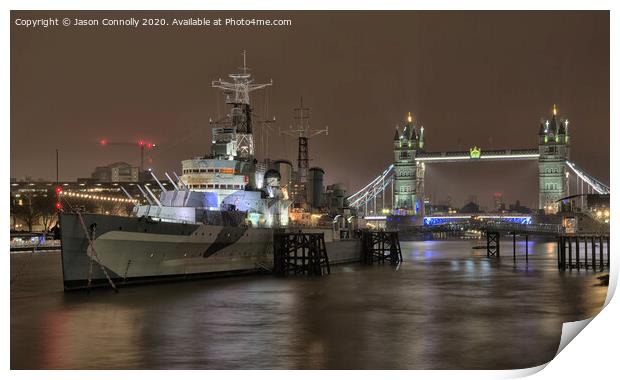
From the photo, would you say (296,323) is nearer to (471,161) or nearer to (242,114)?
(242,114)

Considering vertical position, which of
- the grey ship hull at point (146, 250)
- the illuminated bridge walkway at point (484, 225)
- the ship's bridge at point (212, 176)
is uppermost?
the ship's bridge at point (212, 176)

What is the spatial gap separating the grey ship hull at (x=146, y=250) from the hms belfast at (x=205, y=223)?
0.11 ft

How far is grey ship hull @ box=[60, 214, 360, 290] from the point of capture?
2853cm

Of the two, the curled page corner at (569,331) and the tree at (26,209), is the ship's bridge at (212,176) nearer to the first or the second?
the curled page corner at (569,331)

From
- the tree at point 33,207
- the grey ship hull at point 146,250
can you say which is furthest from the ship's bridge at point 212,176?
the tree at point 33,207

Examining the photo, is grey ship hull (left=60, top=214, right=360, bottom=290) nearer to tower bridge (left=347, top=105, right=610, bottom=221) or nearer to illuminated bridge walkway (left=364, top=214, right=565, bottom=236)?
illuminated bridge walkway (left=364, top=214, right=565, bottom=236)

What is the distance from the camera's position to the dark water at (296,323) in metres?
18.8

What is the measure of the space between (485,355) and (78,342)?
9718 mm

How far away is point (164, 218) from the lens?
32094 mm

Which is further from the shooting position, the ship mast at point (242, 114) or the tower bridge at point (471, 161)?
the tower bridge at point (471, 161)

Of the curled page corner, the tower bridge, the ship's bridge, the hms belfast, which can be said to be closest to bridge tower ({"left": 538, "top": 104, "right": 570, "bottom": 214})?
the tower bridge

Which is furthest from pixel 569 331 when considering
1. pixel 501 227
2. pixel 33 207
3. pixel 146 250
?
pixel 33 207

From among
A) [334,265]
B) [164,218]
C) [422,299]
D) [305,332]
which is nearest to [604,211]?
[334,265]
